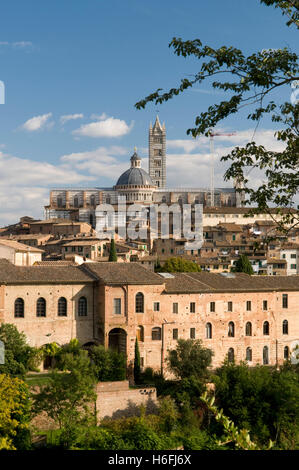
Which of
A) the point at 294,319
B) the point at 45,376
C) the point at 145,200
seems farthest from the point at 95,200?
the point at 45,376

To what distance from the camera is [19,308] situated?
27844 millimetres

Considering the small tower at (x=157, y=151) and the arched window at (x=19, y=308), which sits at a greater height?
the small tower at (x=157, y=151)

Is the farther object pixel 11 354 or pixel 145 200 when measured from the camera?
pixel 145 200

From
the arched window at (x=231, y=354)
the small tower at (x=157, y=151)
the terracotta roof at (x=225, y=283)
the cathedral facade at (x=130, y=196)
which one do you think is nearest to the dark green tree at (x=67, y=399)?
the terracotta roof at (x=225, y=283)

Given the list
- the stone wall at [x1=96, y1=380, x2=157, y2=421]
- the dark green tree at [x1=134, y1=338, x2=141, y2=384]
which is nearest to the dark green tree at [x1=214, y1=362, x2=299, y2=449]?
the stone wall at [x1=96, y1=380, x2=157, y2=421]

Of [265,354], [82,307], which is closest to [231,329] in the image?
[265,354]

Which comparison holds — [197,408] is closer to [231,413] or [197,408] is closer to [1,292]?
[231,413]

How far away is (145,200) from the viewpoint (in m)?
106

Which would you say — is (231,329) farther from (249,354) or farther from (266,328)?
(266,328)

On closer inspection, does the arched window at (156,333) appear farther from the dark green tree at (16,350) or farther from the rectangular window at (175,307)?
the dark green tree at (16,350)

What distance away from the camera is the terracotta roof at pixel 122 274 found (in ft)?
94.5

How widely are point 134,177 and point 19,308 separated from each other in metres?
82.0
